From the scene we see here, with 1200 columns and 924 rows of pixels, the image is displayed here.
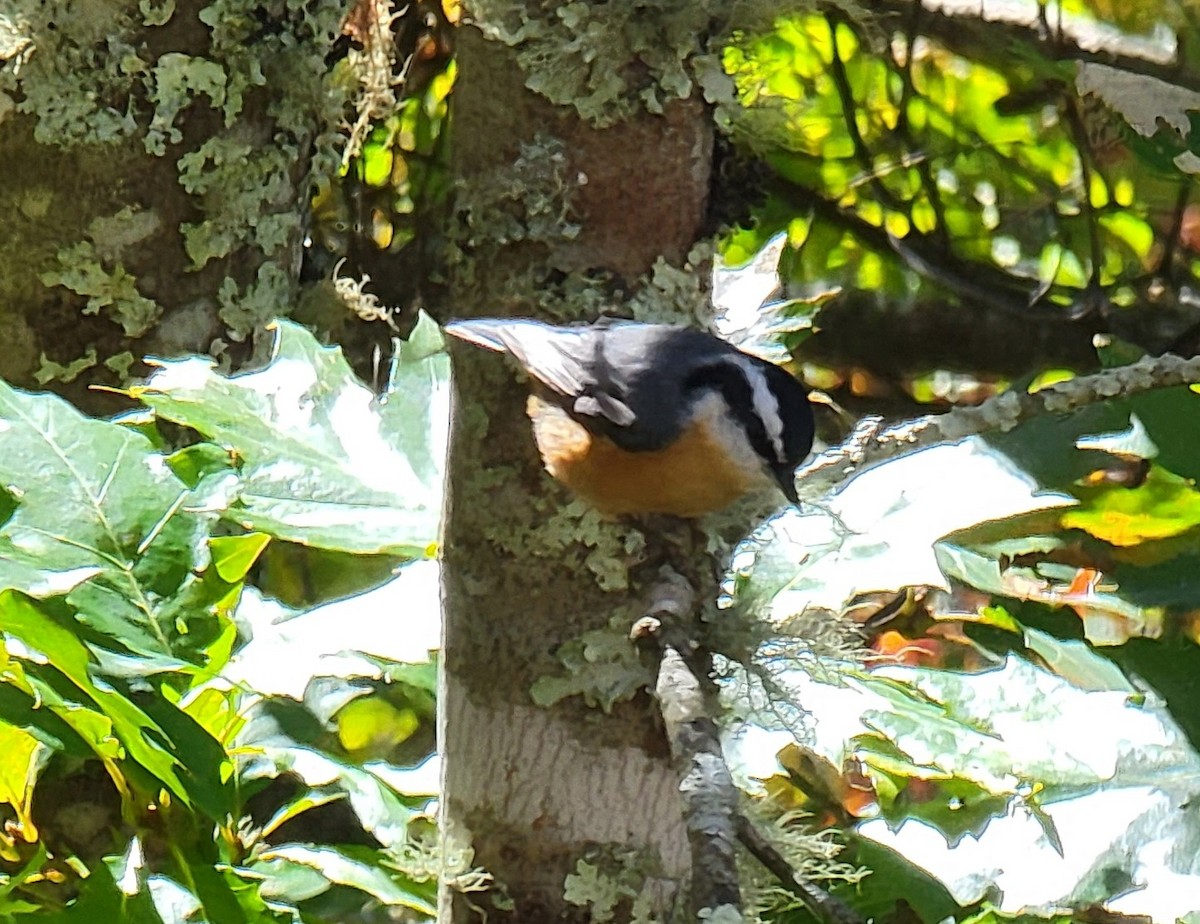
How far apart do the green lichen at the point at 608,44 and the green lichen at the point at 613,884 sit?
0.45m

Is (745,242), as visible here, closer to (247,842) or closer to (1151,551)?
(1151,551)

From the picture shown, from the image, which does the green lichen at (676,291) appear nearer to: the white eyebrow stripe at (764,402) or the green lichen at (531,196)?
the green lichen at (531,196)

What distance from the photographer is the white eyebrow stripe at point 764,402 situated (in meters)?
1.09

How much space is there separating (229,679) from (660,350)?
37 centimetres

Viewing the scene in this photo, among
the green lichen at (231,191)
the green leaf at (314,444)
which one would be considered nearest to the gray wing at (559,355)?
the green leaf at (314,444)

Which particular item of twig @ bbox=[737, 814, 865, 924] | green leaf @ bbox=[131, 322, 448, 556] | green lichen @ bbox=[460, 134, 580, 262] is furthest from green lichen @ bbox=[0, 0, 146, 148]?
twig @ bbox=[737, 814, 865, 924]

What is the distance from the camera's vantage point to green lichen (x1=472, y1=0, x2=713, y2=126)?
0.80 metres

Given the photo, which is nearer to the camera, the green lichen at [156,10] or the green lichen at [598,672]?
the green lichen at [598,672]

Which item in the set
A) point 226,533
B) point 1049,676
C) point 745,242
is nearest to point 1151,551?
point 1049,676

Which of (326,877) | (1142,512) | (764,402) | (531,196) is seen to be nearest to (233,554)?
(326,877)

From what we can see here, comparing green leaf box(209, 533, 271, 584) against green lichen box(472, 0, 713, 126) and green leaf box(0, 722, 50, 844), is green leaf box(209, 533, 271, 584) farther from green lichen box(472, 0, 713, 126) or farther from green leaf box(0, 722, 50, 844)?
green lichen box(472, 0, 713, 126)

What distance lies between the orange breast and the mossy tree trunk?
0.09 feet

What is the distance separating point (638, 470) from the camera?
106 centimetres

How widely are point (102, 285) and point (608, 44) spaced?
530 millimetres
